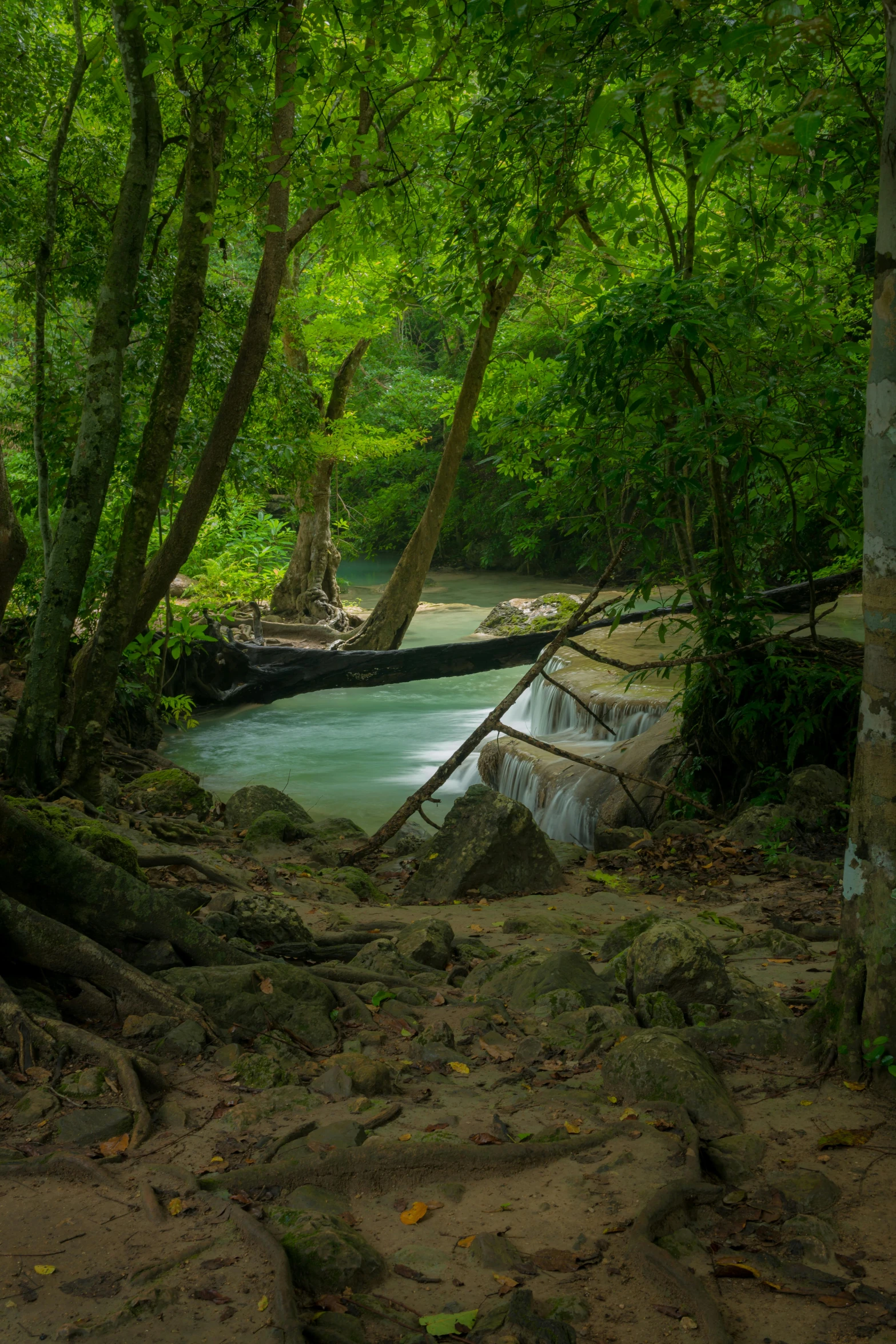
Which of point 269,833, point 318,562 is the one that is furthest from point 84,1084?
point 318,562

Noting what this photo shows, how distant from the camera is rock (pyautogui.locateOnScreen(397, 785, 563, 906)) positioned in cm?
729

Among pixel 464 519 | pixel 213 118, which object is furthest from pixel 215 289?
pixel 464 519

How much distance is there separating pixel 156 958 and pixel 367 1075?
1.09 m

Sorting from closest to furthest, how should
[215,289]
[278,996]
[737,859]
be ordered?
1. [278,996]
2. [737,859]
3. [215,289]

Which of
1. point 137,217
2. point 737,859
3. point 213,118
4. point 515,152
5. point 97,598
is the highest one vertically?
point 213,118

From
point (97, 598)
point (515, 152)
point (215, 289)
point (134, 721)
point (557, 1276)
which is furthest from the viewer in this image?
point (134, 721)

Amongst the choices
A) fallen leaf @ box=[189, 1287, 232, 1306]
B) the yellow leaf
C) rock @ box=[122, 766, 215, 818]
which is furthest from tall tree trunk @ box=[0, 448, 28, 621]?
fallen leaf @ box=[189, 1287, 232, 1306]

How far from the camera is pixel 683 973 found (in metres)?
4.47

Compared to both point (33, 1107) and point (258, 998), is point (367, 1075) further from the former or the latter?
point (33, 1107)

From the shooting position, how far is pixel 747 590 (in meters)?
8.06

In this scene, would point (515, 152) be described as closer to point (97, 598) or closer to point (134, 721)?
point (97, 598)

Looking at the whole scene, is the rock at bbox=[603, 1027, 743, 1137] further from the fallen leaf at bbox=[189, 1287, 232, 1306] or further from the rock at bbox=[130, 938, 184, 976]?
the rock at bbox=[130, 938, 184, 976]

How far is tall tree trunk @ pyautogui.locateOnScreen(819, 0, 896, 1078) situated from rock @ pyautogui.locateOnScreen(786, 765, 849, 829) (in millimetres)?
4400

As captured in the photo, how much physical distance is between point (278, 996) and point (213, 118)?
Result: 699cm
